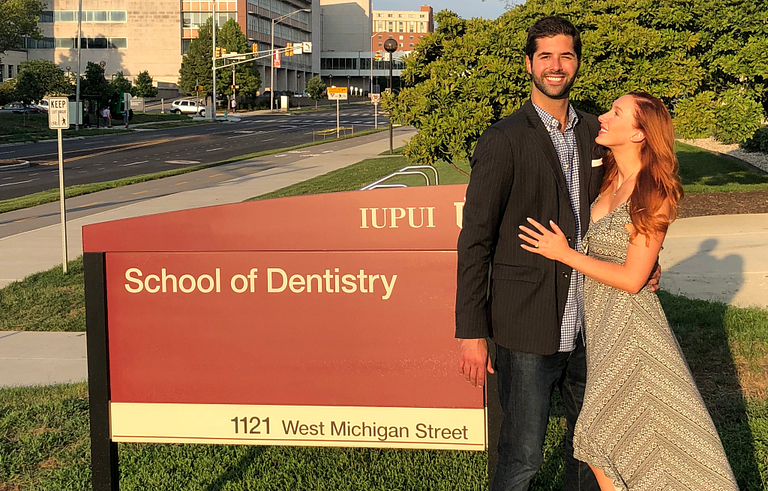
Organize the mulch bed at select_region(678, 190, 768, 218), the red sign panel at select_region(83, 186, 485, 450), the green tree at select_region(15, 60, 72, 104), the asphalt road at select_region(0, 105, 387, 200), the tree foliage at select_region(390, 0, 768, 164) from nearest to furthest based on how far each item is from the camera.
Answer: the red sign panel at select_region(83, 186, 485, 450)
the tree foliage at select_region(390, 0, 768, 164)
the mulch bed at select_region(678, 190, 768, 218)
the asphalt road at select_region(0, 105, 387, 200)
the green tree at select_region(15, 60, 72, 104)

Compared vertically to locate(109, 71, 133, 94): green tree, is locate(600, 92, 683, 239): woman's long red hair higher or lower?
lower

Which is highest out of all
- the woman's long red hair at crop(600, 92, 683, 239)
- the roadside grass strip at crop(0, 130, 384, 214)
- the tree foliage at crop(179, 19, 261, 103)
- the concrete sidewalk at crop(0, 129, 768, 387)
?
the tree foliage at crop(179, 19, 261, 103)

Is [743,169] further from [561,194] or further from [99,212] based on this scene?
[561,194]

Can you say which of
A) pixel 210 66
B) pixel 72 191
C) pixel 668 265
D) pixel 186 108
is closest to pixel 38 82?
pixel 186 108

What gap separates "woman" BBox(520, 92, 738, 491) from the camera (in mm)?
2654

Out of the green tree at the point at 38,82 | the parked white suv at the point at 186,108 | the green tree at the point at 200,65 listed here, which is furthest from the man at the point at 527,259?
the green tree at the point at 200,65

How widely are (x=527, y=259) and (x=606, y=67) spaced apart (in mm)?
9837

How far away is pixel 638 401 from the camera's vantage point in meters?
2.70

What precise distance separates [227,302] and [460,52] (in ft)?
29.3

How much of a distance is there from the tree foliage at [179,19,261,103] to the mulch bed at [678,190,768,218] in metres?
61.8

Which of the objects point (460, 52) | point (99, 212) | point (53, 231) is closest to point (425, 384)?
point (460, 52)

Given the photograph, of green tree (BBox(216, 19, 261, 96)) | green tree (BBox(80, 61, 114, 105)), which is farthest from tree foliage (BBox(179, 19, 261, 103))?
green tree (BBox(80, 61, 114, 105))

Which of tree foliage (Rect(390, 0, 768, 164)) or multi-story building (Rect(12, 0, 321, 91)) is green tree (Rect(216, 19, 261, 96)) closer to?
multi-story building (Rect(12, 0, 321, 91))

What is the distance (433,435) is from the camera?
323cm
